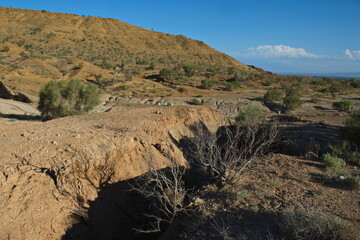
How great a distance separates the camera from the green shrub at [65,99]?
43.2 ft

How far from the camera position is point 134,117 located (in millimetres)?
10797

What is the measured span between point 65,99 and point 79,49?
28974 millimetres

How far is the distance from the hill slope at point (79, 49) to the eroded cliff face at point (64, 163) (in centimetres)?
1226

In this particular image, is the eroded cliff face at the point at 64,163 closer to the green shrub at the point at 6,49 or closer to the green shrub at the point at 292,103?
the green shrub at the point at 292,103

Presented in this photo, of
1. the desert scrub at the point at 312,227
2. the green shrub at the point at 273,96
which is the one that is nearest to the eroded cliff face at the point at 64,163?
the desert scrub at the point at 312,227

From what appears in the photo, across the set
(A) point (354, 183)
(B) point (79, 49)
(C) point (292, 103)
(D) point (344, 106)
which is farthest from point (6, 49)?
(A) point (354, 183)

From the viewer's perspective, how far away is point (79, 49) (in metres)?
39.1

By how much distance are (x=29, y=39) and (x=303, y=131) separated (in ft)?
136

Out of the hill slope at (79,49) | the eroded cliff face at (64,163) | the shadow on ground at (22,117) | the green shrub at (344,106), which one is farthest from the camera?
the hill slope at (79,49)

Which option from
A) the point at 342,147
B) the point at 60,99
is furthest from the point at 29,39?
the point at 342,147

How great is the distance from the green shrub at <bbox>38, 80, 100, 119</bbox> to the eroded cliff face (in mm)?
3440

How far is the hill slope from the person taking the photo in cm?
2391

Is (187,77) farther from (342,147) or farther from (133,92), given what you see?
(342,147)

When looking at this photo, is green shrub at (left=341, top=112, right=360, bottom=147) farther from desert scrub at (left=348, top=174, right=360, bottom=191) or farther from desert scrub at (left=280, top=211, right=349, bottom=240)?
desert scrub at (left=280, top=211, right=349, bottom=240)
